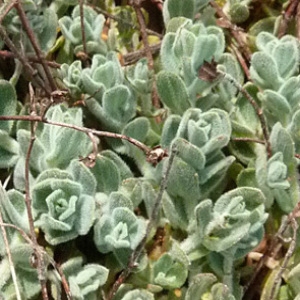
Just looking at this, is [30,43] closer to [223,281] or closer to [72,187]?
[72,187]

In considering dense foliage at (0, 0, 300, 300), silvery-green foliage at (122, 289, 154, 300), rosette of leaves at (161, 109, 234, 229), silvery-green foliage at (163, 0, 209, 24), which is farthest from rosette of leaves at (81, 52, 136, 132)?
silvery-green foliage at (122, 289, 154, 300)

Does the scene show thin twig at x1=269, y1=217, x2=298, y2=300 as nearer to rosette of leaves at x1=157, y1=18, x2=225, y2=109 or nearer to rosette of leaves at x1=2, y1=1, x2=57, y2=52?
rosette of leaves at x1=157, y1=18, x2=225, y2=109

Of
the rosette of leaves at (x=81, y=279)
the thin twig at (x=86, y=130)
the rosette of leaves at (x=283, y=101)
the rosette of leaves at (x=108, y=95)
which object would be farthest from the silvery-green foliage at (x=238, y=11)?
the rosette of leaves at (x=81, y=279)

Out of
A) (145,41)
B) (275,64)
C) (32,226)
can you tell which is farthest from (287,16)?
(32,226)

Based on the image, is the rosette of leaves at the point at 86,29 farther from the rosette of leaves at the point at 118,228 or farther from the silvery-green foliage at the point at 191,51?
the rosette of leaves at the point at 118,228

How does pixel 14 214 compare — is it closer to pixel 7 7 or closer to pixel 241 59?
pixel 7 7

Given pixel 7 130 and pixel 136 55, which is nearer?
pixel 7 130

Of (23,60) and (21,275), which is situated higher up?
(23,60)
